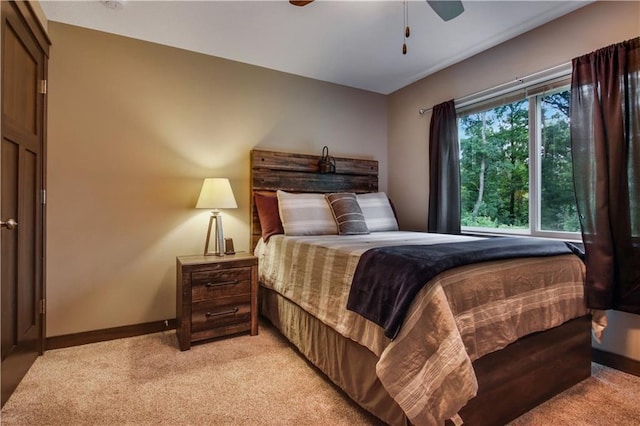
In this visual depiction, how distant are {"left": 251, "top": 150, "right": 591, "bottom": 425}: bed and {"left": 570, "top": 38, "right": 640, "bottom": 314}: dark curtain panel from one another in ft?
0.74

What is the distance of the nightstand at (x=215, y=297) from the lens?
7.55ft

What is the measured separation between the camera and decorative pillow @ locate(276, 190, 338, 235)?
2740mm

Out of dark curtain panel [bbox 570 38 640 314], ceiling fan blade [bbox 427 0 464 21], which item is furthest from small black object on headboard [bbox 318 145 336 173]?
dark curtain panel [bbox 570 38 640 314]

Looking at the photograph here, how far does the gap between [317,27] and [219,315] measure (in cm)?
236

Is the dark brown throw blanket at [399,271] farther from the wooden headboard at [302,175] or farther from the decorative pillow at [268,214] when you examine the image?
the wooden headboard at [302,175]

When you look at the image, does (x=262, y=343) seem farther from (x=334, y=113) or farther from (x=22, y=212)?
(x=334, y=113)

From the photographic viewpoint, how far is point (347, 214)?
288 cm

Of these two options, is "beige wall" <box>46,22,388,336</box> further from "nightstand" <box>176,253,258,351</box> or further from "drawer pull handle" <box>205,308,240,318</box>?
"drawer pull handle" <box>205,308,240,318</box>

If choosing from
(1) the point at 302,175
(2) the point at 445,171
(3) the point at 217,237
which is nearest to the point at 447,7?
(2) the point at 445,171

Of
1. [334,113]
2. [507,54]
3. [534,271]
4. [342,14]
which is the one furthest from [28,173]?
[507,54]

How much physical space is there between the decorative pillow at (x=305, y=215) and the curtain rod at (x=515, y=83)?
5.44 ft

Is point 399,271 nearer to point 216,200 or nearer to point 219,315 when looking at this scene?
→ point 219,315

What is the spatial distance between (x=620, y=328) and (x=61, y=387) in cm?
344

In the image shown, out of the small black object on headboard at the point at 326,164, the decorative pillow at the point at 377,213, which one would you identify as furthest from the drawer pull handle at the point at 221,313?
the small black object on headboard at the point at 326,164
